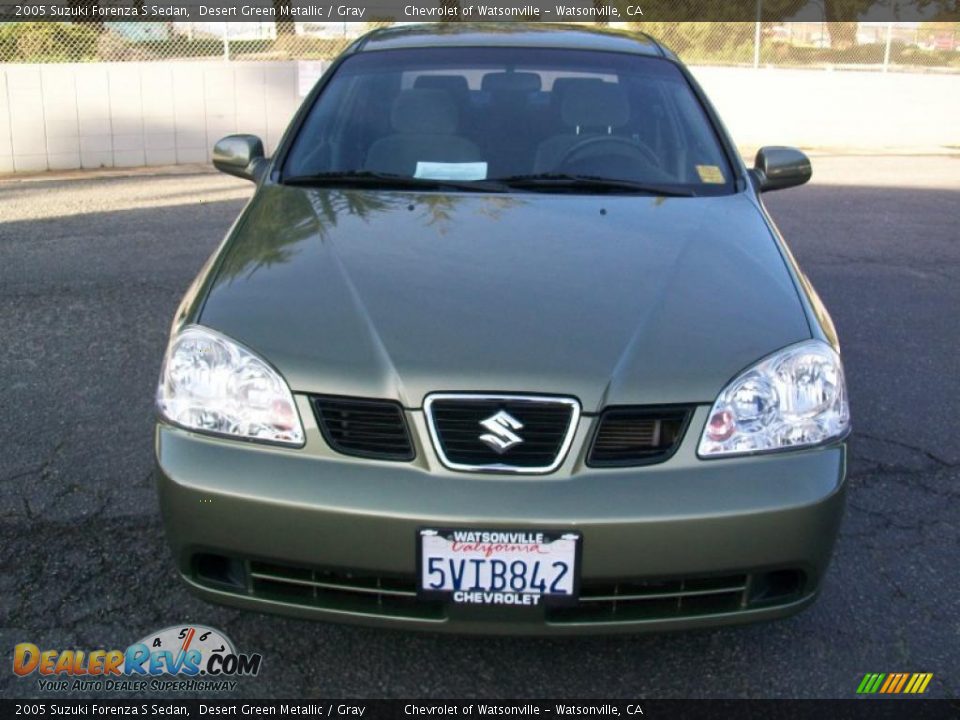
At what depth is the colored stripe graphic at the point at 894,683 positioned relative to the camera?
97.3 inches

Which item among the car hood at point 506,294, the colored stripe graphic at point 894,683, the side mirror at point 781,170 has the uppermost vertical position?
the side mirror at point 781,170

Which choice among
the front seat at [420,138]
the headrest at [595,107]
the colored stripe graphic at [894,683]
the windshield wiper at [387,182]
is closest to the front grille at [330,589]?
the colored stripe graphic at [894,683]

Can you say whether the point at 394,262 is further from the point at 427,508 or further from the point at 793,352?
the point at 793,352

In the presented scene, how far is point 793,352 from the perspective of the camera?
7.93 ft

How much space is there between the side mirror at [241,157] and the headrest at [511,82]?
3.00ft

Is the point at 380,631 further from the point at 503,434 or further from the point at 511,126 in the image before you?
the point at 511,126

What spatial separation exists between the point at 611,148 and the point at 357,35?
441 inches

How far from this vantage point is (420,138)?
3570 millimetres

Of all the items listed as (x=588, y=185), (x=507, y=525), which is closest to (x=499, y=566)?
(x=507, y=525)

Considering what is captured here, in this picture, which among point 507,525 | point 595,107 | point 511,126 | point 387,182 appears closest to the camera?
point 507,525

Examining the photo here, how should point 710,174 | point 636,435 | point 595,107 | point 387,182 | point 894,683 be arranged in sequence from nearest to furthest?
point 636,435, point 894,683, point 387,182, point 710,174, point 595,107

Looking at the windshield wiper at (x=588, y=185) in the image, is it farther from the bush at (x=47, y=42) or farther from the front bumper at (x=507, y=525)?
the bush at (x=47, y=42)

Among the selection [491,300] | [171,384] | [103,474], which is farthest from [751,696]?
[103,474]
